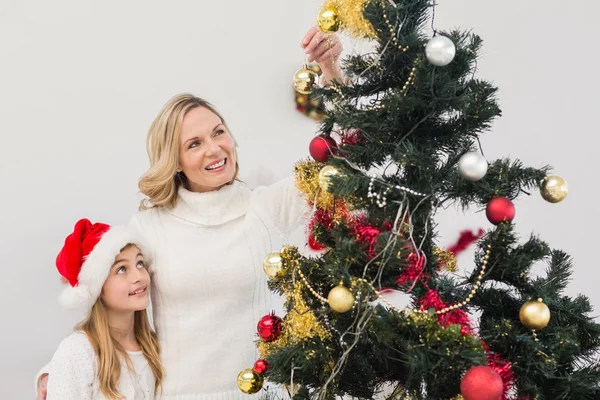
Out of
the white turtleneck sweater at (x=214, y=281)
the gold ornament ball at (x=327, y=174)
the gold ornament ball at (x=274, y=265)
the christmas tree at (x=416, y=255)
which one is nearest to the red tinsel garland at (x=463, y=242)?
the white turtleneck sweater at (x=214, y=281)

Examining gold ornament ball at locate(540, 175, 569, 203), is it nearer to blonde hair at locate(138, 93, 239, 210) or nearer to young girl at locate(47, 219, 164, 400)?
blonde hair at locate(138, 93, 239, 210)

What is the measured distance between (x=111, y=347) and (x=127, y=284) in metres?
0.16

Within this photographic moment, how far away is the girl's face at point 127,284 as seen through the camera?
168 centimetres

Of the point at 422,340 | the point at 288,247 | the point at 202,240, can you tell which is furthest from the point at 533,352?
the point at 202,240

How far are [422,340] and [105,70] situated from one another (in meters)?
1.52

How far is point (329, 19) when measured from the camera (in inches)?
48.7

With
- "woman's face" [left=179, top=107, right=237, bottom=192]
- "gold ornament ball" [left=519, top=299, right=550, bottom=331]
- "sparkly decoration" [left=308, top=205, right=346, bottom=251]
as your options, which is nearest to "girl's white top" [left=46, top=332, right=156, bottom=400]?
"woman's face" [left=179, top=107, right=237, bottom=192]

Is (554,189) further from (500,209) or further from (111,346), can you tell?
(111,346)

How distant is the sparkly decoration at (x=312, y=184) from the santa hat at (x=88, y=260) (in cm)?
56

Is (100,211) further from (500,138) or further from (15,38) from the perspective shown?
(500,138)

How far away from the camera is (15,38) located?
207cm

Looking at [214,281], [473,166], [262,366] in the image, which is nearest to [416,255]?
[473,166]

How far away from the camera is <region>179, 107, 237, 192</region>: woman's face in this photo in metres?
1.70

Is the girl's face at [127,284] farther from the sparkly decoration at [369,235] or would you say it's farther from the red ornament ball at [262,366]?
the sparkly decoration at [369,235]
